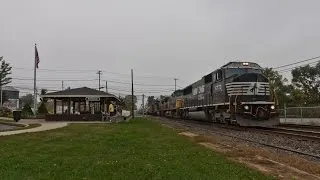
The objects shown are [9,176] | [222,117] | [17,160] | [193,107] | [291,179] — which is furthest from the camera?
[193,107]

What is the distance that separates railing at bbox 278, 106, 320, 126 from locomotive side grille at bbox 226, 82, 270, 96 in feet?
25.5

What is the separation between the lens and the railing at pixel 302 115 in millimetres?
39031

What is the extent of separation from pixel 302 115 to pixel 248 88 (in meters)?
12.8

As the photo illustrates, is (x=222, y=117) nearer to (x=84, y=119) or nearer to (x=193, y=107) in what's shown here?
Result: (x=193, y=107)

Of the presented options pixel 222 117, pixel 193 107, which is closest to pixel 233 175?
pixel 222 117

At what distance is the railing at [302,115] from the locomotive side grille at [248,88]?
7.78 m

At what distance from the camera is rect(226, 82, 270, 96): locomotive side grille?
30714mm

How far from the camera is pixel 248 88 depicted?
3083cm

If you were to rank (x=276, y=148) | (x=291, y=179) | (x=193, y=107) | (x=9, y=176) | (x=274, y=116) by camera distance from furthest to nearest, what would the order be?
(x=193, y=107)
(x=274, y=116)
(x=276, y=148)
(x=291, y=179)
(x=9, y=176)

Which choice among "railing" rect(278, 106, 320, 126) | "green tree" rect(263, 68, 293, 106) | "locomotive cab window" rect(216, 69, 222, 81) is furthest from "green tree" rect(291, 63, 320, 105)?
"locomotive cab window" rect(216, 69, 222, 81)

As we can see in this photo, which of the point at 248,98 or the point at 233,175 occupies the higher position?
the point at 248,98

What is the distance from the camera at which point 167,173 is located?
1058 centimetres

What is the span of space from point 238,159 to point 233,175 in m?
4.05

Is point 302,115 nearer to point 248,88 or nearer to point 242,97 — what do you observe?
point 248,88
